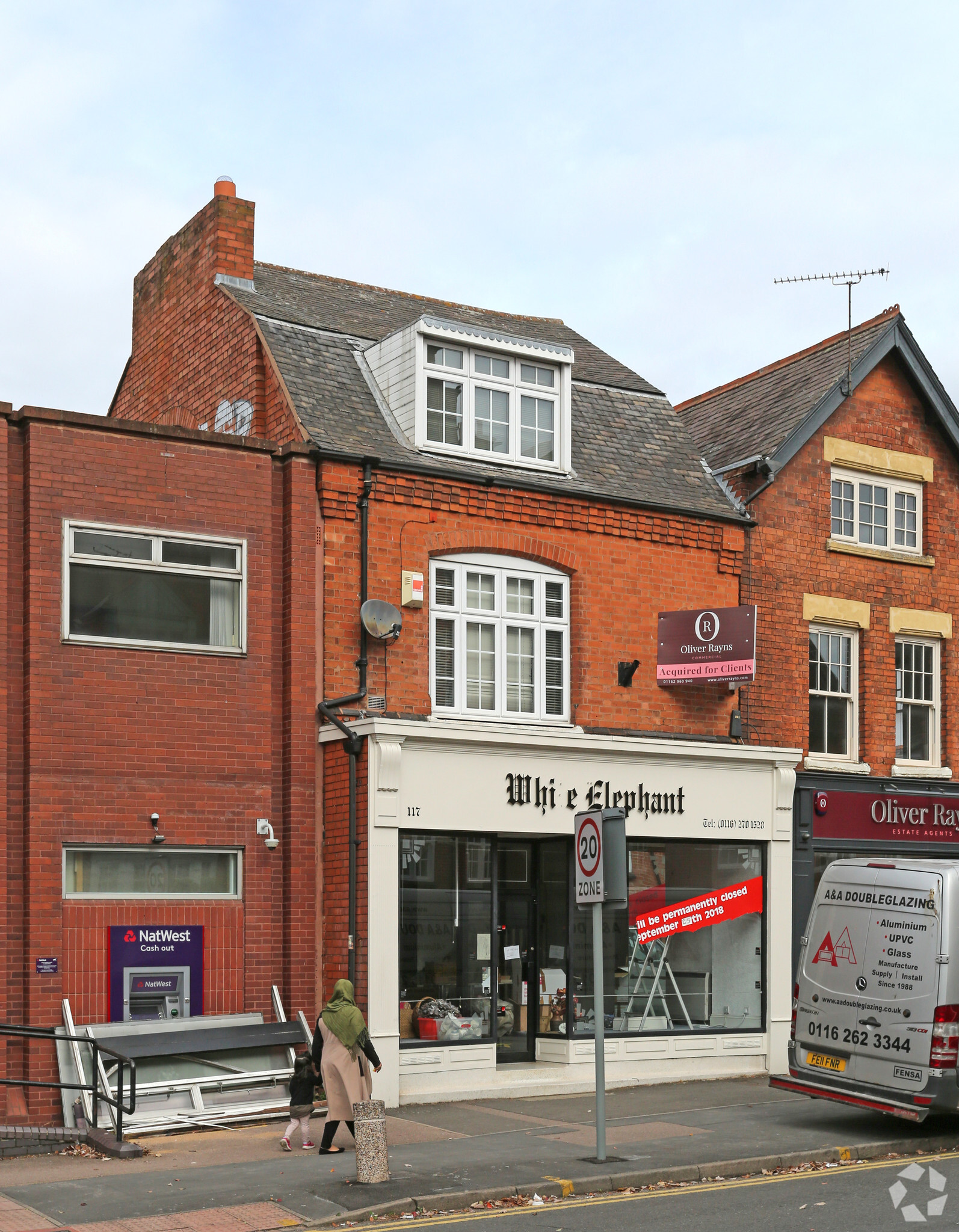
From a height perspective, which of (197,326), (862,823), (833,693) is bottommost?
(862,823)

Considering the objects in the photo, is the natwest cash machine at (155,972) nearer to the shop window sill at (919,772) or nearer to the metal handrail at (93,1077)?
the metal handrail at (93,1077)

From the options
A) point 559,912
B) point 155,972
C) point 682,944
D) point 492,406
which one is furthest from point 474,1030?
point 492,406

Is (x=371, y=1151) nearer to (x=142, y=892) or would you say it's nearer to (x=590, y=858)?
(x=590, y=858)

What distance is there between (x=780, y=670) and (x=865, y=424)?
158 inches

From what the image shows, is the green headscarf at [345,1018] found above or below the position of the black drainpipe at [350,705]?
below

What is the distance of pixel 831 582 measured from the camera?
19828 mm

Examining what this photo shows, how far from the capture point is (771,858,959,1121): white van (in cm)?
1261

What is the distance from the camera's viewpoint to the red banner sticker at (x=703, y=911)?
58.0ft

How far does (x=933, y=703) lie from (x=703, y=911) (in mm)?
5267

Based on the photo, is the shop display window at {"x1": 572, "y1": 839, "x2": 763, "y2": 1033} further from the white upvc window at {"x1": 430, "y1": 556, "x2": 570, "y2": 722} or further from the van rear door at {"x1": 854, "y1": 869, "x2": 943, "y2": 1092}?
the van rear door at {"x1": 854, "y1": 869, "x2": 943, "y2": 1092}

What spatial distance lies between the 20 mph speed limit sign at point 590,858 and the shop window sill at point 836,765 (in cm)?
809

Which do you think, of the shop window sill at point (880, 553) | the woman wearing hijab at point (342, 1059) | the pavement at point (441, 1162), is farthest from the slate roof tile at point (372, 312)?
the pavement at point (441, 1162)

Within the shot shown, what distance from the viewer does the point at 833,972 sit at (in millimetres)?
13781

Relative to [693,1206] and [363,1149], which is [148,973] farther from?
[693,1206]
